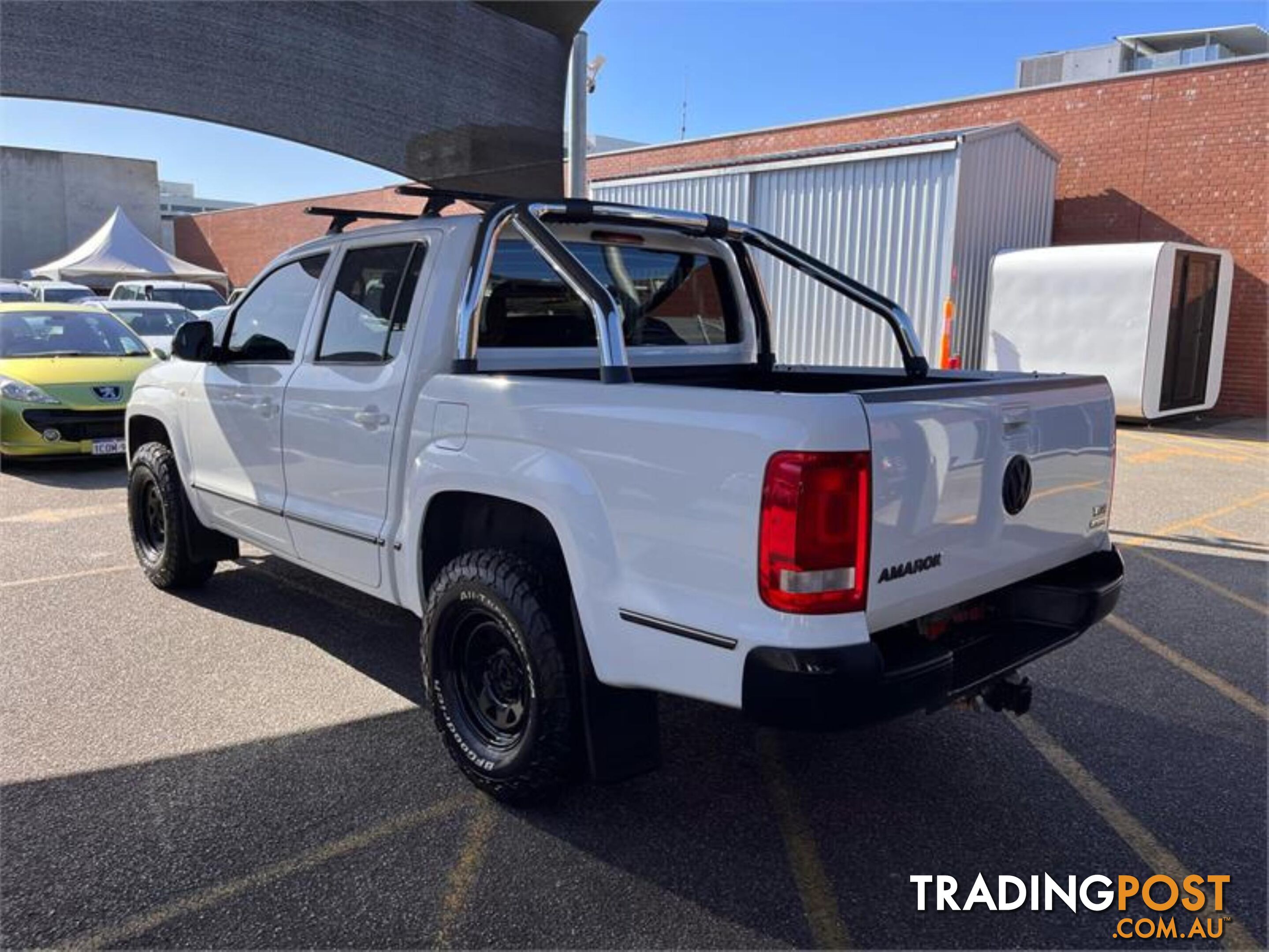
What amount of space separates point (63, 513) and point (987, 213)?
11.8m

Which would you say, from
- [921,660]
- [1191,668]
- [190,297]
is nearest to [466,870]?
[921,660]

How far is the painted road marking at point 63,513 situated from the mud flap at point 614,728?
5.56 meters

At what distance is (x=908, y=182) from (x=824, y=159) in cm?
141

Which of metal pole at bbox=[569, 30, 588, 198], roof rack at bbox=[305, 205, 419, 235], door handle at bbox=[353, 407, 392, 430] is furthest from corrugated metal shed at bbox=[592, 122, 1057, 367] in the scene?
door handle at bbox=[353, 407, 392, 430]

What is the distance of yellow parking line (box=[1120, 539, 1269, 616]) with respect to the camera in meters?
5.59

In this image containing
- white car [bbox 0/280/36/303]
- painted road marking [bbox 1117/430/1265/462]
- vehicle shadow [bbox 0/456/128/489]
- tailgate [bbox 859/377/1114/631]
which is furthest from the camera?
white car [bbox 0/280/36/303]

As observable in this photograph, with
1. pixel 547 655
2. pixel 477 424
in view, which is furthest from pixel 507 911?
pixel 477 424

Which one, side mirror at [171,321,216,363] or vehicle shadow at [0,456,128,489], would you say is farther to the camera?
vehicle shadow at [0,456,128,489]

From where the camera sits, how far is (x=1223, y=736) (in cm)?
385

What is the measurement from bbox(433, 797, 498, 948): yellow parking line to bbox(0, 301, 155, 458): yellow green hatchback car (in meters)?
6.91

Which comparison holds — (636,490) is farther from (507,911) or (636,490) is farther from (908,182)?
(908,182)

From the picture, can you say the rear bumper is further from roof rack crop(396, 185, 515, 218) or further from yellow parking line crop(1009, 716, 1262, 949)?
roof rack crop(396, 185, 515, 218)

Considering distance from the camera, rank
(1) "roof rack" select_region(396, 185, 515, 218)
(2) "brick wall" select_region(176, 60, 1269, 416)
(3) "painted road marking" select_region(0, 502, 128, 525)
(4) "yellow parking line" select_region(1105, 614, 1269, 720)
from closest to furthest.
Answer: (1) "roof rack" select_region(396, 185, 515, 218) → (4) "yellow parking line" select_region(1105, 614, 1269, 720) → (3) "painted road marking" select_region(0, 502, 128, 525) → (2) "brick wall" select_region(176, 60, 1269, 416)

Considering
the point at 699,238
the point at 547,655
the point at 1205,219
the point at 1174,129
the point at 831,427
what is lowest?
the point at 547,655
